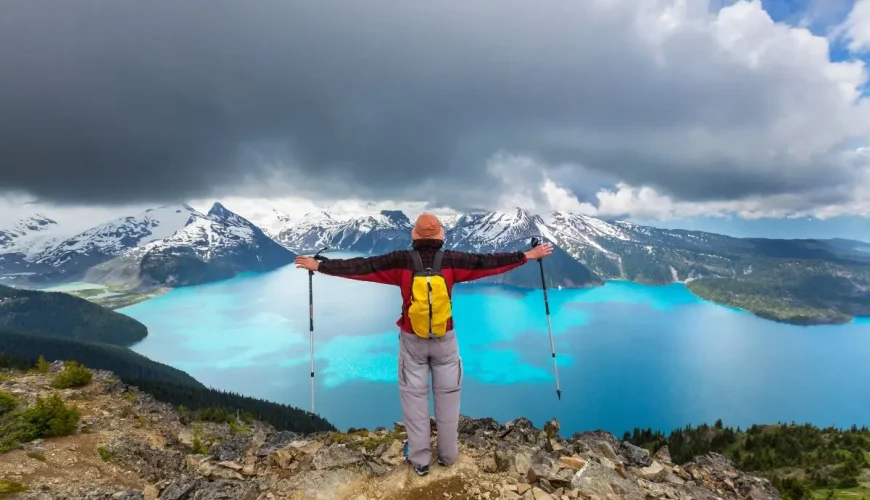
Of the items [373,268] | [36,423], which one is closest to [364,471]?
[373,268]

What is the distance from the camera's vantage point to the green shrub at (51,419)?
10613 millimetres

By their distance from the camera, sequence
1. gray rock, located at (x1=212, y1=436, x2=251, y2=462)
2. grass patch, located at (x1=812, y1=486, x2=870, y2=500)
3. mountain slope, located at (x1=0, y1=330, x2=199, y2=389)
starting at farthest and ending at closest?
1. mountain slope, located at (x1=0, y1=330, x2=199, y2=389)
2. grass patch, located at (x1=812, y1=486, x2=870, y2=500)
3. gray rock, located at (x1=212, y1=436, x2=251, y2=462)

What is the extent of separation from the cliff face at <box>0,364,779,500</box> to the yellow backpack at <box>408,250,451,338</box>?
274cm

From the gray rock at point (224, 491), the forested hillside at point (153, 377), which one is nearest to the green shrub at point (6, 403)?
the gray rock at point (224, 491)

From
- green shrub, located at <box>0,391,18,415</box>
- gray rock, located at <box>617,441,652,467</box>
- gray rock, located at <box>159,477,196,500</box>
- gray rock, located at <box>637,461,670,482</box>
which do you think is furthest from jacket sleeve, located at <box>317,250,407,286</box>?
green shrub, located at <box>0,391,18,415</box>

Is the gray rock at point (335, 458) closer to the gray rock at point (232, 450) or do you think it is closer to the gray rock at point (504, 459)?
the gray rock at point (232, 450)

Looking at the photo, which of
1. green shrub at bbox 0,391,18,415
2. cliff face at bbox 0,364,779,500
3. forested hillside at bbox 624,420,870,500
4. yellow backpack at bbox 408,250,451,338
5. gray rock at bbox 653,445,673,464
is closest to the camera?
yellow backpack at bbox 408,250,451,338

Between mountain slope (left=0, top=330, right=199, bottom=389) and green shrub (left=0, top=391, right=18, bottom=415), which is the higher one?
green shrub (left=0, top=391, right=18, bottom=415)

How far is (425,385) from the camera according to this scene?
6.55 m

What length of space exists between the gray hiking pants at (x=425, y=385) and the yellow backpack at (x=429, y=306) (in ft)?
1.23

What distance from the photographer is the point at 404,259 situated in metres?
6.44

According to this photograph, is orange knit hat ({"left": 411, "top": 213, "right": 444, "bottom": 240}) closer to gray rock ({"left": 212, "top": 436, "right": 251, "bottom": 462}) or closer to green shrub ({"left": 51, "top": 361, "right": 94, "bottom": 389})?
gray rock ({"left": 212, "top": 436, "right": 251, "bottom": 462})

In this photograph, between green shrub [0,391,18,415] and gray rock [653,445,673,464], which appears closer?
gray rock [653,445,673,464]

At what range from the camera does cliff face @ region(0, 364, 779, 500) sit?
6.54m
